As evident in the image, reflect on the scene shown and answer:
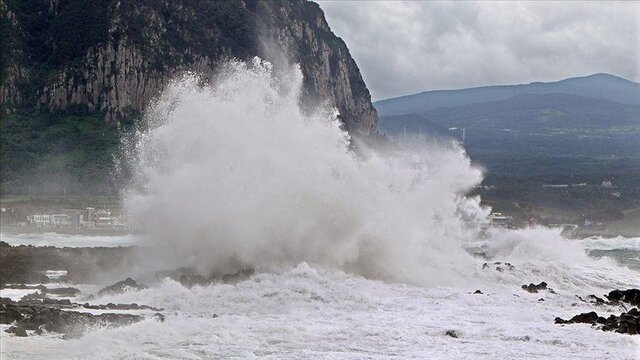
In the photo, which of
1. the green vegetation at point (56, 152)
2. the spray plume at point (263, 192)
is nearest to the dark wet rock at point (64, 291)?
the spray plume at point (263, 192)

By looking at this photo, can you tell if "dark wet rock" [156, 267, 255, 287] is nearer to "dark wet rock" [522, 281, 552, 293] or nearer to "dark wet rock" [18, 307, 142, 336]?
"dark wet rock" [18, 307, 142, 336]

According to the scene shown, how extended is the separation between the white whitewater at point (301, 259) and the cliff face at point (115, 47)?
76.7m

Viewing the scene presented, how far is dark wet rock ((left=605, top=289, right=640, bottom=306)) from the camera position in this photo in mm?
31688

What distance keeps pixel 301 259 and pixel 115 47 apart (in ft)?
293

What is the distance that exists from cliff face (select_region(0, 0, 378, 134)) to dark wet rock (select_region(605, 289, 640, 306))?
85.7 meters

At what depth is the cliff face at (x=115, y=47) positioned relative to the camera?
373 feet

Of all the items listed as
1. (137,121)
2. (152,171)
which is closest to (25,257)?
(152,171)

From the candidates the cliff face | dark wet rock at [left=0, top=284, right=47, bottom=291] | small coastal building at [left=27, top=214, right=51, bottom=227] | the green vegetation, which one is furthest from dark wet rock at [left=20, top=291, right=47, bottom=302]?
the cliff face

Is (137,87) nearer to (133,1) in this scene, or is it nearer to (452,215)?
(133,1)

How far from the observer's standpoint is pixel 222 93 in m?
36.6

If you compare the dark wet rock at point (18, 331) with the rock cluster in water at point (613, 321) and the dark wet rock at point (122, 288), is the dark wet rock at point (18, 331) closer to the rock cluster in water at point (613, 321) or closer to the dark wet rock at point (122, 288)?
the dark wet rock at point (122, 288)

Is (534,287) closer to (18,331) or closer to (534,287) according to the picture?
(534,287)

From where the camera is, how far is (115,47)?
115750 millimetres

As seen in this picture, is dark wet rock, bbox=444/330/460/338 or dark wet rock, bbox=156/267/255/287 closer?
dark wet rock, bbox=444/330/460/338
